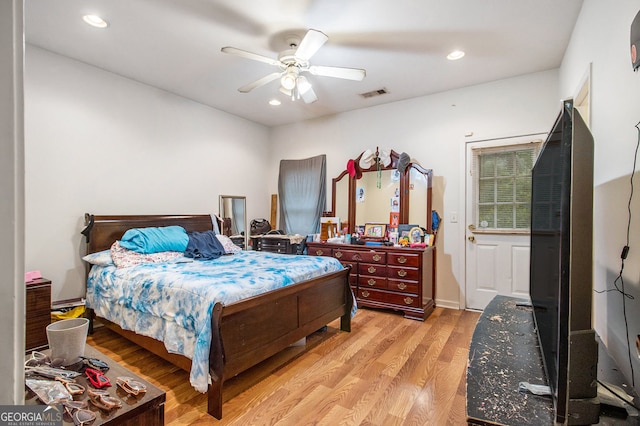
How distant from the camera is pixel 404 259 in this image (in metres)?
3.60

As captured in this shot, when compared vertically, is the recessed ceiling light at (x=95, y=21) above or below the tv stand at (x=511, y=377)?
above

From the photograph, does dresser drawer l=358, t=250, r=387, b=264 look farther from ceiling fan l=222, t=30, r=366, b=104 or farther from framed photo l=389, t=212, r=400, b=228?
ceiling fan l=222, t=30, r=366, b=104

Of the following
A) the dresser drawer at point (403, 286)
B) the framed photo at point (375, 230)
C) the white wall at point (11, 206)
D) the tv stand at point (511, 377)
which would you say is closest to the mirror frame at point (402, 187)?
the framed photo at point (375, 230)

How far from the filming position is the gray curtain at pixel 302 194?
191 inches

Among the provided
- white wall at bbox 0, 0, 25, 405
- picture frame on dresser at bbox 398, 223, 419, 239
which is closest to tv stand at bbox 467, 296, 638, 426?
white wall at bbox 0, 0, 25, 405

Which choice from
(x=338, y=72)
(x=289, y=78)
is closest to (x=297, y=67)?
(x=289, y=78)

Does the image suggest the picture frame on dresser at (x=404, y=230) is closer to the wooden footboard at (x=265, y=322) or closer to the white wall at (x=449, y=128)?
the white wall at (x=449, y=128)

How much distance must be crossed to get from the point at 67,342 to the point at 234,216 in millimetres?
3623

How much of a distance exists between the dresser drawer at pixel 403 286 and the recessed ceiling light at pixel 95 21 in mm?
3710

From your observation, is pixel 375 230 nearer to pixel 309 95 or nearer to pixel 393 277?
pixel 393 277

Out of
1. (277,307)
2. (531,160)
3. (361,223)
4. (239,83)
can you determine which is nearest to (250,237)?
(361,223)

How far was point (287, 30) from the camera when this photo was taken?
8.63 feet

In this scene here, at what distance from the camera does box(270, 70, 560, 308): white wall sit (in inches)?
136

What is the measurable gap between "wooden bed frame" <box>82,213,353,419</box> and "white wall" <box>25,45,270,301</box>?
0.23 meters
